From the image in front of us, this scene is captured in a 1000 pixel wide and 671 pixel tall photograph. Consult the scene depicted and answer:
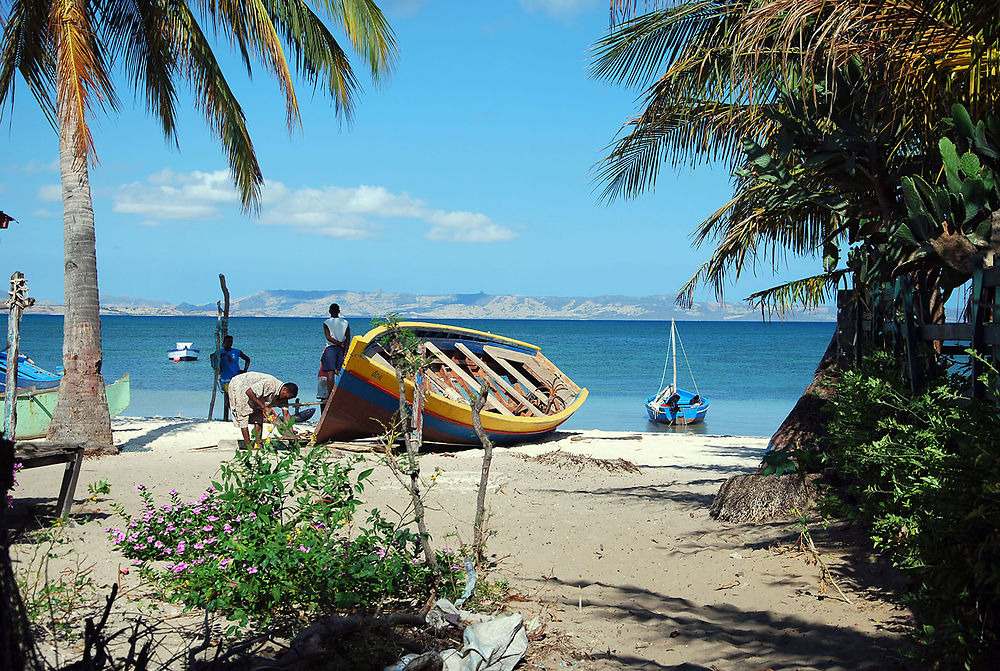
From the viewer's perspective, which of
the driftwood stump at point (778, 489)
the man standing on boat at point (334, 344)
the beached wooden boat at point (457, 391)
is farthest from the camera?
the man standing on boat at point (334, 344)

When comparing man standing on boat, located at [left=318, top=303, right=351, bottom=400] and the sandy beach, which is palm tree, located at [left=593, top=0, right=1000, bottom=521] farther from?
man standing on boat, located at [left=318, top=303, right=351, bottom=400]

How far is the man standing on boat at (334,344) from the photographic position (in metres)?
12.5

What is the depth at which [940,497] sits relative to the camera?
2.77 meters

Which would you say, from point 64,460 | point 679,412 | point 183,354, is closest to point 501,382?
point 64,460

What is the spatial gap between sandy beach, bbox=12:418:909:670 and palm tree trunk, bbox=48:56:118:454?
73 centimetres

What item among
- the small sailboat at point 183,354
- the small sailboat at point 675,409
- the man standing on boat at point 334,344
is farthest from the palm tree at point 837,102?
the small sailboat at point 183,354

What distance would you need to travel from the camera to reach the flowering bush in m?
4.04

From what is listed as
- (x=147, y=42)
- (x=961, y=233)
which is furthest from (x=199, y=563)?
(x=147, y=42)

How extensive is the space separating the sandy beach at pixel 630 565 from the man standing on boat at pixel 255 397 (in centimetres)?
61

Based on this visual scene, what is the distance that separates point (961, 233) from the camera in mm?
3805

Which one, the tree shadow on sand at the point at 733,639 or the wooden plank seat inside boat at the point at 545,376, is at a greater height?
the wooden plank seat inside boat at the point at 545,376

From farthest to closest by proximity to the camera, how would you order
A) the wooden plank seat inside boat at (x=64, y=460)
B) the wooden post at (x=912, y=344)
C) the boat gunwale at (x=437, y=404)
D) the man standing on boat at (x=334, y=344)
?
the man standing on boat at (x=334, y=344) → the boat gunwale at (x=437, y=404) → the wooden plank seat inside boat at (x=64, y=460) → the wooden post at (x=912, y=344)

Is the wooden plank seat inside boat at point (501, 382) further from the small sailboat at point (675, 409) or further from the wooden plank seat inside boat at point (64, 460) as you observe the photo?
the small sailboat at point (675, 409)

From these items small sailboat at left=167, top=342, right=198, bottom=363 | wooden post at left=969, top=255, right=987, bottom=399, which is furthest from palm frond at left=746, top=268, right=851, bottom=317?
small sailboat at left=167, top=342, right=198, bottom=363
